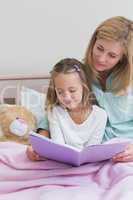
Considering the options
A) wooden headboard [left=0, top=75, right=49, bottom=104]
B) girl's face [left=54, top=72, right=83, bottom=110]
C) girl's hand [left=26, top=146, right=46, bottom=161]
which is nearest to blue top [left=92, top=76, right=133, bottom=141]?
girl's face [left=54, top=72, right=83, bottom=110]

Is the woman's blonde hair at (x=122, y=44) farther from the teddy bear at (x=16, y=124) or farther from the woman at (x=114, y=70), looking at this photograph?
the teddy bear at (x=16, y=124)

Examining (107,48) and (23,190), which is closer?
(23,190)

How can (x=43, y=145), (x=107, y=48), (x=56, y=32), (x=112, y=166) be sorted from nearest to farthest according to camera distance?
(x=43, y=145) → (x=112, y=166) → (x=107, y=48) → (x=56, y=32)

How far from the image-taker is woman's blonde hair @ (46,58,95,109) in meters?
1.35

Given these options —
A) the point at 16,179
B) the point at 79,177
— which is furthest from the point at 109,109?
the point at 16,179

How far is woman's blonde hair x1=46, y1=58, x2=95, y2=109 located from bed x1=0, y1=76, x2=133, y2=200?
0.20 metres

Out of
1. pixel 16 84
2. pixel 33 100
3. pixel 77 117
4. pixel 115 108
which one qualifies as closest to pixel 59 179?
pixel 77 117

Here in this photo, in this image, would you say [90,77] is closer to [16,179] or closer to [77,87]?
[77,87]

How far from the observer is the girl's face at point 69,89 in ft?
4.36

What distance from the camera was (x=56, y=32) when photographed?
6.43 ft

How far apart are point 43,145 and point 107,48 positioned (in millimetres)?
435

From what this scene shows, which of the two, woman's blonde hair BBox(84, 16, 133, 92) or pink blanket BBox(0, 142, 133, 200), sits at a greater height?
woman's blonde hair BBox(84, 16, 133, 92)

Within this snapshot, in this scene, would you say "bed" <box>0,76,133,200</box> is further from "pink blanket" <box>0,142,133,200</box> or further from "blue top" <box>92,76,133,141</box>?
"blue top" <box>92,76,133,141</box>

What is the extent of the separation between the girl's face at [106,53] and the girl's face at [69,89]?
0.36 feet
